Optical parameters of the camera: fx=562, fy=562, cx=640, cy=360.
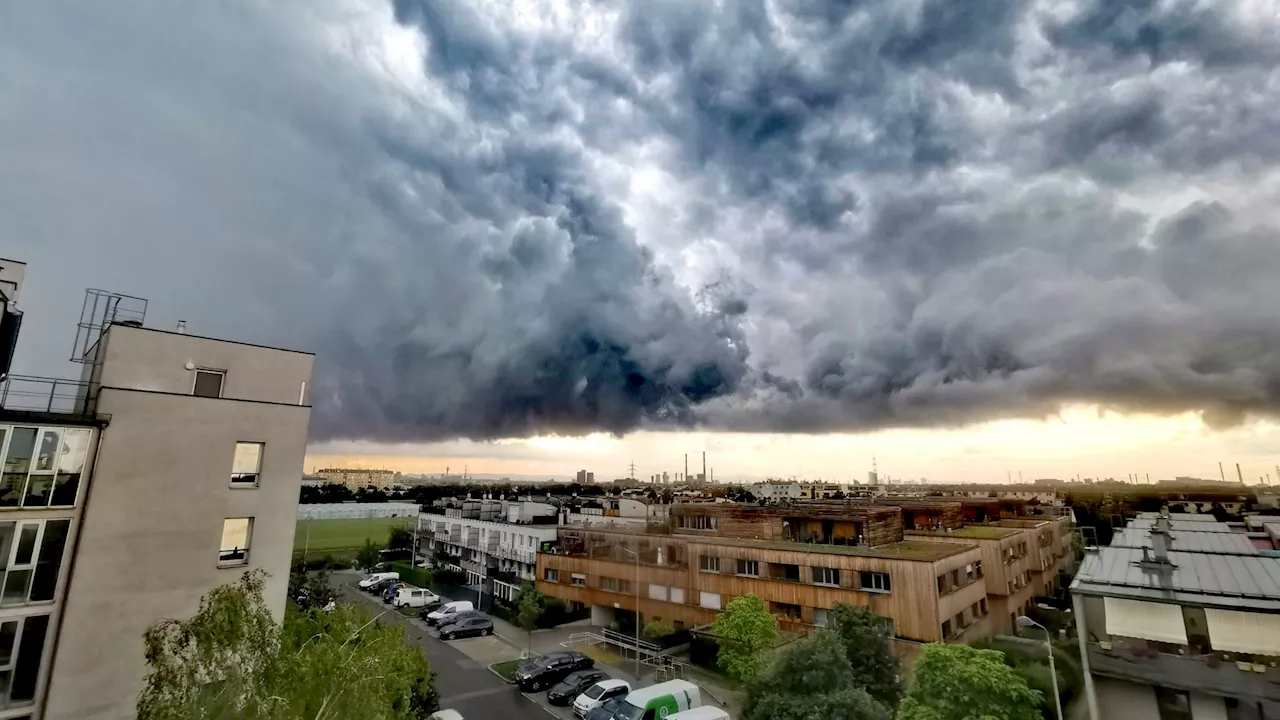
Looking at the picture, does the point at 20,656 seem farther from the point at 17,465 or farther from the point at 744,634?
the point at 744,634

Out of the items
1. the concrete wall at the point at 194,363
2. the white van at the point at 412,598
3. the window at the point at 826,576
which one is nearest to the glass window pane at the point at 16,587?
the concrete wall at the point at 194,363

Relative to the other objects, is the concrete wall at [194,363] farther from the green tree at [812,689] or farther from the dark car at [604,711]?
the green tree at [812,689]

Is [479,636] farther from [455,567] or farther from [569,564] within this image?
[455,567]

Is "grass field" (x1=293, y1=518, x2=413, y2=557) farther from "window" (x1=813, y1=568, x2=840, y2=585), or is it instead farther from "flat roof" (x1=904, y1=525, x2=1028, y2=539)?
"flat roof" (x1=904, y1=525, x2=1028, y2=539)

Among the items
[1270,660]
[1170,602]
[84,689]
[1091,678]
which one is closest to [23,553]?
[84,689]

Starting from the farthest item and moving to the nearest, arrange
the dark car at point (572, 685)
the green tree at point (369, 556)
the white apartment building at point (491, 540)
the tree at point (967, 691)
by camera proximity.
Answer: the green tree at point (369, 556), the white apartment building at point (491, 540), the dark car at point (572, 685), the tree at point (967, 691)
